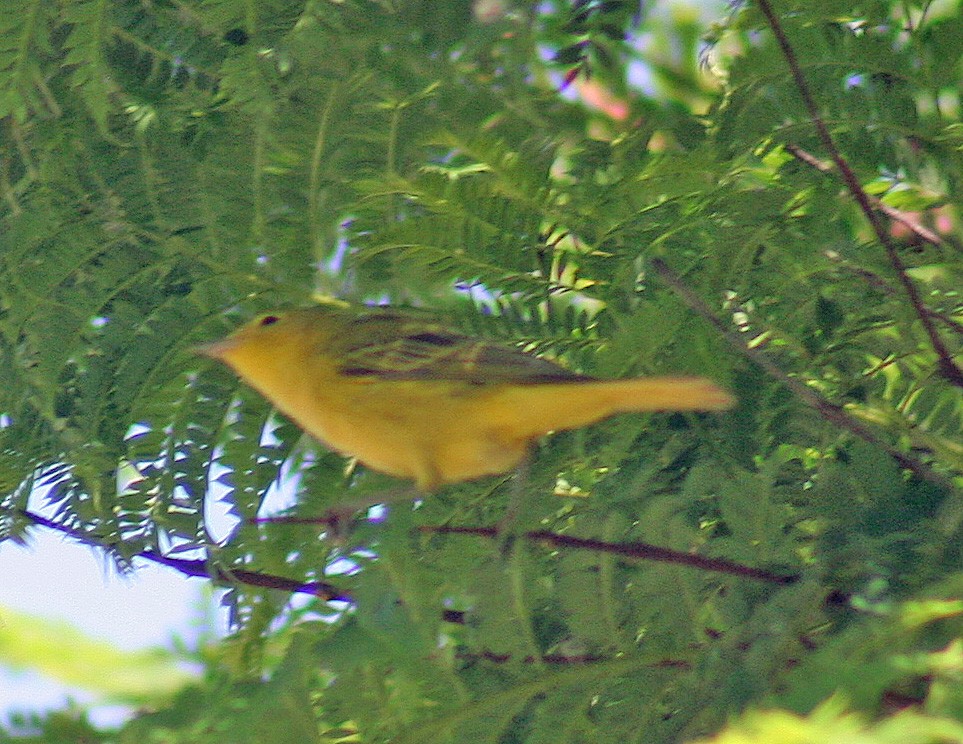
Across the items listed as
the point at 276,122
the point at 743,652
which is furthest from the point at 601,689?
the point at 276,122

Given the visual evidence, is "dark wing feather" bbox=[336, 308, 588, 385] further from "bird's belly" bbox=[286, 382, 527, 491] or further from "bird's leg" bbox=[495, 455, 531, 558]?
"bird's leg" bbox=[495, 455, 531, 558]

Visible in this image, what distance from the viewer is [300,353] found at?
111 inches

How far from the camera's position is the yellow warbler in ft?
8.39

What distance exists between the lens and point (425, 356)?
277 centimetres

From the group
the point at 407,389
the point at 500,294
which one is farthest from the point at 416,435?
the point at 500,294

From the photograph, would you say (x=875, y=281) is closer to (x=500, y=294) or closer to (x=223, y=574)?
(x=500, y=294)

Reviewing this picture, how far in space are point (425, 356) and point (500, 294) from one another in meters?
0.21

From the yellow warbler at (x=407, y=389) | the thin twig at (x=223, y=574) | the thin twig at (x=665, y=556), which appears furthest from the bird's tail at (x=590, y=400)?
the thin twig at (x=223, y=574)

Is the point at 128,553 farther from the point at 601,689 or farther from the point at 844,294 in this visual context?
the point at 844,294

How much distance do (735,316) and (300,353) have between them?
93cm

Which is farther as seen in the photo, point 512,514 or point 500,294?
point 500,294

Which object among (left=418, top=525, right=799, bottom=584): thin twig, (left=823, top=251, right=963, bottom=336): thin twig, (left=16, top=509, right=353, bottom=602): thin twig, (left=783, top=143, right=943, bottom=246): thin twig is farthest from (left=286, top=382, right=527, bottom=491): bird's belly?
(left=783, top=143, right=943, bottom=246): thin twig

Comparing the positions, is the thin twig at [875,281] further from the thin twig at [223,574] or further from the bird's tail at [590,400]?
the thin twig at [223,574]

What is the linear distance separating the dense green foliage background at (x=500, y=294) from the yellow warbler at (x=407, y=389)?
0.07 m
